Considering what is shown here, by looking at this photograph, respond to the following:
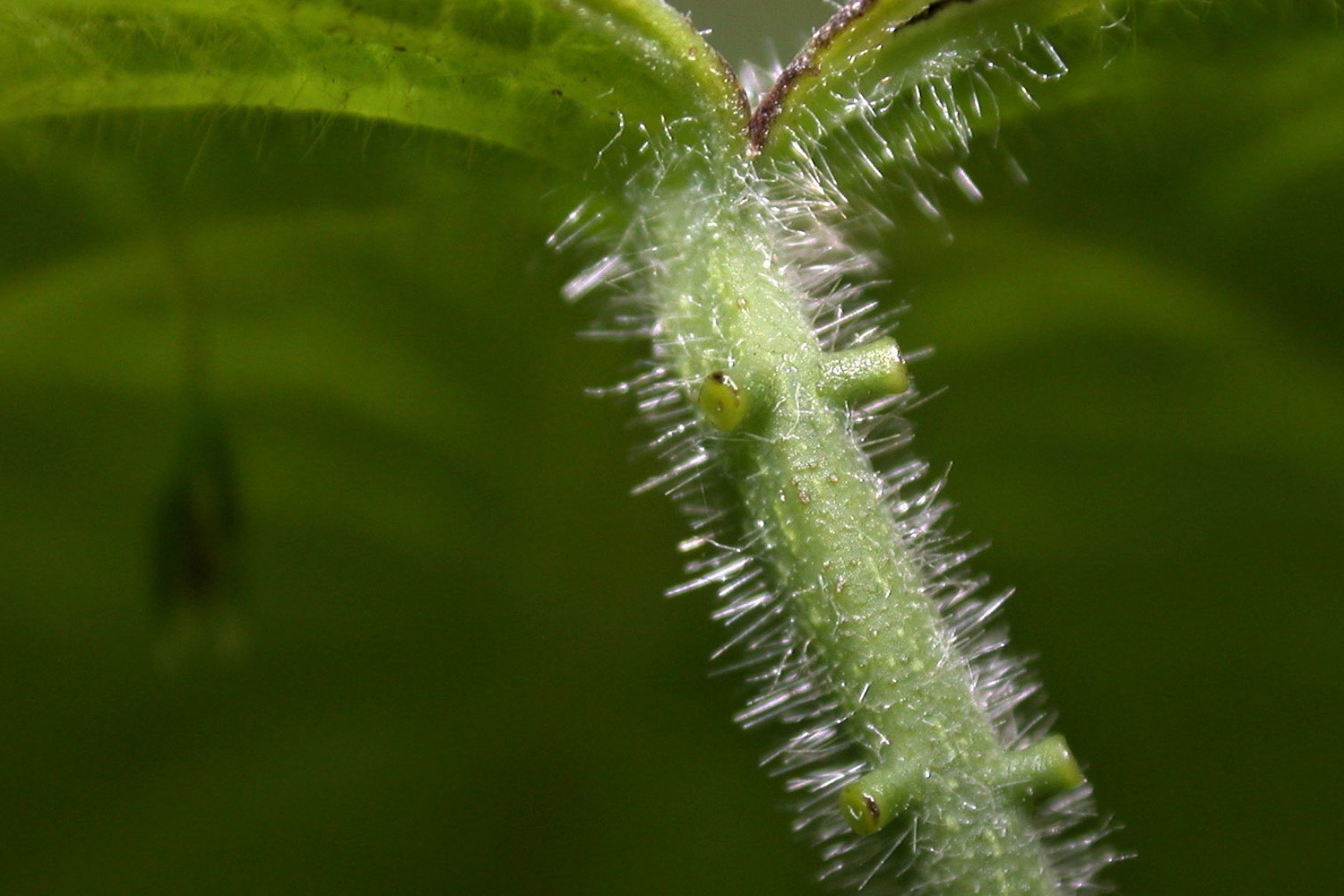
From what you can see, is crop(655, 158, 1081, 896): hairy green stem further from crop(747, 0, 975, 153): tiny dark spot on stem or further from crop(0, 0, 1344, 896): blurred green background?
crop(0, 0, 1344, 896): blurred green background

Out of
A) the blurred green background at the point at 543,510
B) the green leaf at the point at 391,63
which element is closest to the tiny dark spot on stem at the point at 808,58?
the green leaf at the point at 391,63

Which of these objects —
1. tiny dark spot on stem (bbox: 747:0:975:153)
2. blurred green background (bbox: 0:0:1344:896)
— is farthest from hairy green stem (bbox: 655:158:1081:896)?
blurred green background (bbox: 0:0:1344:896)

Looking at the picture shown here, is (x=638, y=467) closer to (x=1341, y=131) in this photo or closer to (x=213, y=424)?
(x=213, y=424)

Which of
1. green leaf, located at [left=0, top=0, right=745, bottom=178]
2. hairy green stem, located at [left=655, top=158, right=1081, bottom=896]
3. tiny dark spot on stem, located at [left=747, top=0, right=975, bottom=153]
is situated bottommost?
hairy green stem, located at [left=655, top=158, right=1081, bottom=896]

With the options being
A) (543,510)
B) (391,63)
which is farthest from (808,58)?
(543,510)

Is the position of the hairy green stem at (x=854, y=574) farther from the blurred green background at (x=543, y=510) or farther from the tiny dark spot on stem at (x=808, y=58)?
the blurred green background at (x=543, y=510)

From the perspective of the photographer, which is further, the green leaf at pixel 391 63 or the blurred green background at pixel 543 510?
the blurred green background at pixel 543 510
